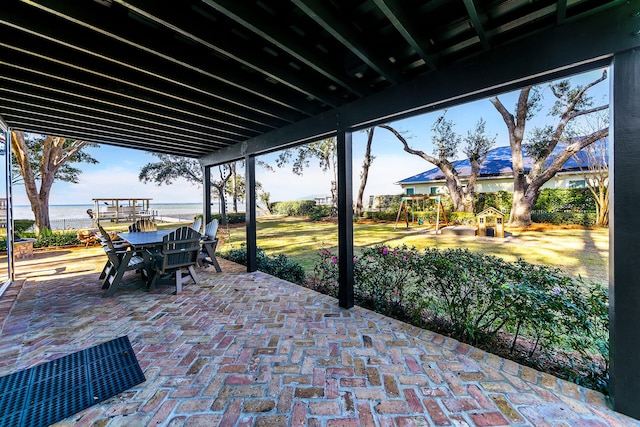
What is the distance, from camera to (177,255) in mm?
4000

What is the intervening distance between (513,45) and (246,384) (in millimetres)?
3421

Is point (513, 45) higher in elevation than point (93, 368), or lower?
higher

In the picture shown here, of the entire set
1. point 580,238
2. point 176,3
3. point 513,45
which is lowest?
point 580,238

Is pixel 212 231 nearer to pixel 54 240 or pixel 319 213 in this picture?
pixel 54 240

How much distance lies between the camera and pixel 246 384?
1.94 meters

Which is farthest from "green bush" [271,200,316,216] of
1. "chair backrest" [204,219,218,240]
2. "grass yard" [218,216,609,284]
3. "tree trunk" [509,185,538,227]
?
"chair backrest" [204,219,218,240]

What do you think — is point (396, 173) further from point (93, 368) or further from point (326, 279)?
point (93, 368)

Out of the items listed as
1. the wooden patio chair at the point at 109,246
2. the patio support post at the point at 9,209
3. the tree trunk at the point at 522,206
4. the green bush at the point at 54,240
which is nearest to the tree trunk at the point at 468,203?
the tree trunk at the point at 522,206

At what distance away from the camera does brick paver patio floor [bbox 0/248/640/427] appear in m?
1.64

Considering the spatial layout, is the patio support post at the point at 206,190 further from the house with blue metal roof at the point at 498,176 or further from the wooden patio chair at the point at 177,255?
the house with blue metal roof at the point at 498,176

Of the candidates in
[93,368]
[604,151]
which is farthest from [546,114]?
[93,368]

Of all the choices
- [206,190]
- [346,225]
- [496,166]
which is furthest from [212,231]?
[496,166]

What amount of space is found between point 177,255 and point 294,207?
1492 centimetres

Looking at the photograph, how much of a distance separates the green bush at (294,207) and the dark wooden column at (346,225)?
1365cm
